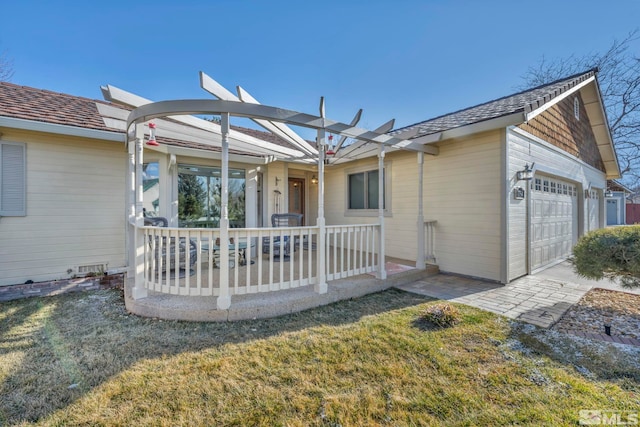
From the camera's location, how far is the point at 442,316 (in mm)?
3303

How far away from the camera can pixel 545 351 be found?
2.71 m

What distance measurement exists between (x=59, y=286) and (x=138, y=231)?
256 centimetres

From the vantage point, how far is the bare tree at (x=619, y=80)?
1302 centimetres

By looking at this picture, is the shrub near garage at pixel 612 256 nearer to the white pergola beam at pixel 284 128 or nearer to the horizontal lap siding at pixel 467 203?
the horizontal lap siding at pixel 467 203

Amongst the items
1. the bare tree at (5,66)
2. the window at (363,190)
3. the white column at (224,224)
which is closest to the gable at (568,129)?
the window at (363,190)

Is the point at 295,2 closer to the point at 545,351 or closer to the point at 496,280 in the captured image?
the point at 496,280

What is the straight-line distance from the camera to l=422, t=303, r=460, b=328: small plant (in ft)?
10.8

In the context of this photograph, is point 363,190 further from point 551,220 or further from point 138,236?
point 138,236

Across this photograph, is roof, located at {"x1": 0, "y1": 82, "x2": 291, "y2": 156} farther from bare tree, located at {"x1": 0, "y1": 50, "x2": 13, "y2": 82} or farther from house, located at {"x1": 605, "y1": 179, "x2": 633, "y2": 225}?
→ house, located at {"x1": 605, "y1": 179, "x2": 633, "y2": 225}

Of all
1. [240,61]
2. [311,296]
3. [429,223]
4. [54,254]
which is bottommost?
[311,296]

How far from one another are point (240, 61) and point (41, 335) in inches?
367

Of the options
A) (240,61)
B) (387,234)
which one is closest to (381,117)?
(240,61)

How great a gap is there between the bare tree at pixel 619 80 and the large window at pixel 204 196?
17.2 meters
